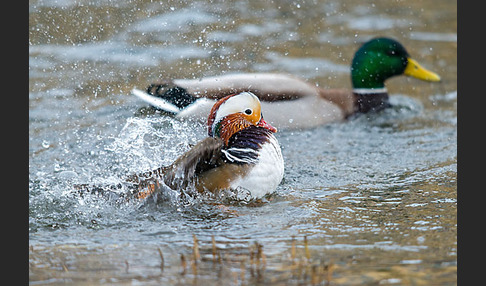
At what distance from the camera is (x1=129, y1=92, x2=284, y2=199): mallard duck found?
517 cm

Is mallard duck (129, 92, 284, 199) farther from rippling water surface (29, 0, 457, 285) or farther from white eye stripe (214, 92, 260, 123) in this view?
rippling water surface (29, 0, 457, 285)

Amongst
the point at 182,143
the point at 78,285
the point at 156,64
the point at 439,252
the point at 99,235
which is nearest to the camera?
the point at 78,285

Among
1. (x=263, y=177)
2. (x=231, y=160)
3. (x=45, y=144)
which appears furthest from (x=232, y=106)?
(x=45, y=144)

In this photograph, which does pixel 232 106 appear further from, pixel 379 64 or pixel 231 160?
pixel 379 64

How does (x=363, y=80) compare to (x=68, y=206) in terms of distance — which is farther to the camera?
(x=363, y=80)

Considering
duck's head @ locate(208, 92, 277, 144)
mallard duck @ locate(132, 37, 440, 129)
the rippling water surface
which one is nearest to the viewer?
the rippling water surface

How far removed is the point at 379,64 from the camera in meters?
9.05

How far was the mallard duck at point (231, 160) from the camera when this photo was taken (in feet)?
17.0

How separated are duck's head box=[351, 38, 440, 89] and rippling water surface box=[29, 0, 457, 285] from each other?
331mm

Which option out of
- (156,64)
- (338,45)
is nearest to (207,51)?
(156,64)

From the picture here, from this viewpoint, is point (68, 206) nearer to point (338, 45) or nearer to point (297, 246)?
point (297, 246)

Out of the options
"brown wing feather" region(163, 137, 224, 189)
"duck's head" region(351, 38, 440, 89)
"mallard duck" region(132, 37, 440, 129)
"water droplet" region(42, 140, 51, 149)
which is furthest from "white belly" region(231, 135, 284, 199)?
"duck's head" region(351, 38, 440, 89)

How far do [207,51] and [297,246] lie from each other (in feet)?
19.6

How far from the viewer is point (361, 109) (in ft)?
28.6
